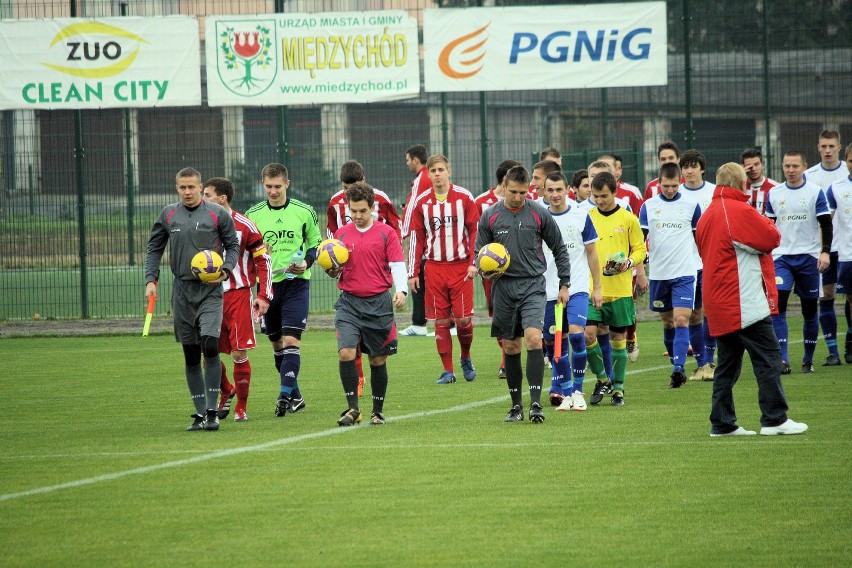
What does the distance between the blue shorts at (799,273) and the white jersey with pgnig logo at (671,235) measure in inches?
45.9

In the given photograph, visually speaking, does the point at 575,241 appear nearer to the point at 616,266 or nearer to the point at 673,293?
the point at 616,266

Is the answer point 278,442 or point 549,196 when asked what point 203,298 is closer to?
point 278,442

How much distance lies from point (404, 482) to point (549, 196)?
13.0ft

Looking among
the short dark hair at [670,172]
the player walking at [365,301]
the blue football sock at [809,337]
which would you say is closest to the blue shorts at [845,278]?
the blue football sock at [809,337]

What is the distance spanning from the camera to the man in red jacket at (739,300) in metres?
8.61

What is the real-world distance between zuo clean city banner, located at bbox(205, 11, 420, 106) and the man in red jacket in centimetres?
1161

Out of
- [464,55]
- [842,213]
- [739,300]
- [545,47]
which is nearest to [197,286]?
[739,300]

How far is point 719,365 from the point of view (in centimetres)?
876

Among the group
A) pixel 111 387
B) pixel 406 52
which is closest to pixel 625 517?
pixel 111 387

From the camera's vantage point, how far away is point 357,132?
64.2 ft

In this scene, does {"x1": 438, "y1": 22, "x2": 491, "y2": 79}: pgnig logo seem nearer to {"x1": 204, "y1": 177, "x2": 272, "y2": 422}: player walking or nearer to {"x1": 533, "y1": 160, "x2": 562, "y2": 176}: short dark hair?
{"x1": 533, "y1": 160, "x2": 562, "y2": 176}: short dark hair

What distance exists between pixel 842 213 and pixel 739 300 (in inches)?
213

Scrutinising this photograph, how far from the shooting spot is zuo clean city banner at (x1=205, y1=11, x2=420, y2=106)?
19.7 m

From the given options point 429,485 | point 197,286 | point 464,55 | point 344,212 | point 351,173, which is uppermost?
point 464,55
